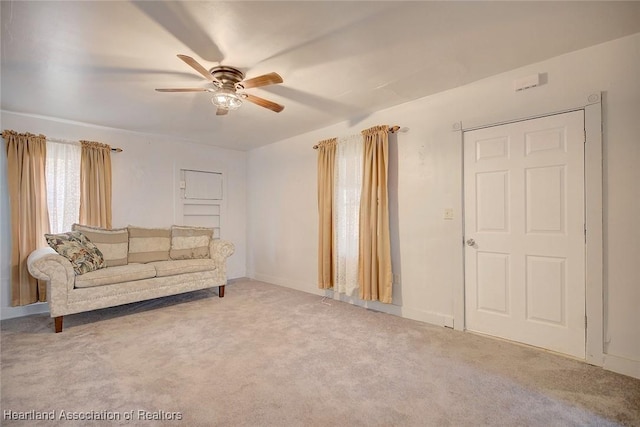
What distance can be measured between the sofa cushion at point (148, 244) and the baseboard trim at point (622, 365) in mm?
4654

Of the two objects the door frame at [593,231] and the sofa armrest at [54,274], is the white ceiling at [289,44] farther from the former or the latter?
the sofa armrest at [54,274]

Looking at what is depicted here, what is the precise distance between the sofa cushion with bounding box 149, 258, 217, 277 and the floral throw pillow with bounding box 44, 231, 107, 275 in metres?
0.60

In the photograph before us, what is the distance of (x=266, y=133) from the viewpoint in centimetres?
450

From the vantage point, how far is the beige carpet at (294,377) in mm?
1679

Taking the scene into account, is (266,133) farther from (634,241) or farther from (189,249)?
(634,241)

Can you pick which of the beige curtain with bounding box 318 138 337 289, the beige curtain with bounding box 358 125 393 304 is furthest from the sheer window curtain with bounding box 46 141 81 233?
the beige curtain with bounding box 358 125 393 304

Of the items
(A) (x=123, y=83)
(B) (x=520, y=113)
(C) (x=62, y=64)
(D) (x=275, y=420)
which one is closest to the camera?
(D) (x=275, y=420)

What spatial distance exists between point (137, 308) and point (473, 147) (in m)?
4.22

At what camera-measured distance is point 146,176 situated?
451 centimetres

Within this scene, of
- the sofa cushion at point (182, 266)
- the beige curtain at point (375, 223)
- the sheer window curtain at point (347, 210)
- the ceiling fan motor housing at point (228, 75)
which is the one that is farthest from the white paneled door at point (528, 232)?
the sofa cushion at point (182, 266)

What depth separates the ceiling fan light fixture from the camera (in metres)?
2.51

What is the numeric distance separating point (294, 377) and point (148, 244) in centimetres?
299

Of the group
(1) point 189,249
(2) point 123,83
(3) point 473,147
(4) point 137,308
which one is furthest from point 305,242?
(2) point 123,83

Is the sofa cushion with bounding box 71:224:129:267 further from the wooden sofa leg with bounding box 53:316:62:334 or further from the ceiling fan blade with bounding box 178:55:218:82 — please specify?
the ceiling fan blade with bounding box 178:55:218:82
